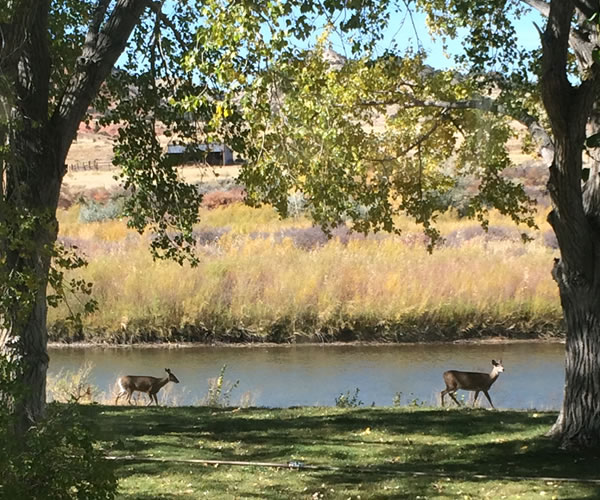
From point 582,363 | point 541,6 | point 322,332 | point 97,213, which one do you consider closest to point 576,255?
point 582,363

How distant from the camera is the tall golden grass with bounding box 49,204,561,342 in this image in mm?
22688

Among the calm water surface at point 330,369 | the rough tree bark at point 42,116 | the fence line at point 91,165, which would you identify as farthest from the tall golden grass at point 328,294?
the fence line at point 91,165

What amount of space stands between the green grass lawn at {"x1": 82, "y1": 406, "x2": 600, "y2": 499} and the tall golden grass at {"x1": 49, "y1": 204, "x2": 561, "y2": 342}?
417 inches

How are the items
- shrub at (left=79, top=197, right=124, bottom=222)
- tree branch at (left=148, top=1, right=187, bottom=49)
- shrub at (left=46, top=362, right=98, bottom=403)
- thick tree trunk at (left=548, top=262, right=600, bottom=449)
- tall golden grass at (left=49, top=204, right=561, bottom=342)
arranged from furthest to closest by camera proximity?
shrub at (left=79, top=197, right=124, bottom=222), tall golden grass at (left=49, top=204, right=561, bottom=342), shrub at (left=46, top=362, right=98, bottom=403), tree branch at (left=148, top=1, right=187, bottom=49), thick tree trunk at (left=548, top=262, right=600, bottom=449)

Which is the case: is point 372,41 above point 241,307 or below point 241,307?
above

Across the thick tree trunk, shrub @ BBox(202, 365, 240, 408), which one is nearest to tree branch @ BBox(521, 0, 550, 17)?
the thick tree trunk

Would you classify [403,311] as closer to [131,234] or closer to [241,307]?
[241,307]

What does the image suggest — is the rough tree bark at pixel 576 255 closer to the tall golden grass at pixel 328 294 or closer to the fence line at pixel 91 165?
the tall golden grass at pixel 328 294

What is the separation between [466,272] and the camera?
2478 centimetres

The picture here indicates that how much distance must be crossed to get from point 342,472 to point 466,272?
17.1m

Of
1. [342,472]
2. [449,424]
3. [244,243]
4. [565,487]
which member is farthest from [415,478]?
A: [244,243]

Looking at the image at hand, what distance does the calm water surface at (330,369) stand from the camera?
16.0 metres

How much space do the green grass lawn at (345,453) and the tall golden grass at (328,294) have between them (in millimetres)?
10586

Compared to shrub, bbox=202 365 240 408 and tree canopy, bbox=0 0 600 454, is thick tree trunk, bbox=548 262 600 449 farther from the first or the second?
shrub, bbox=202 365 240 408
